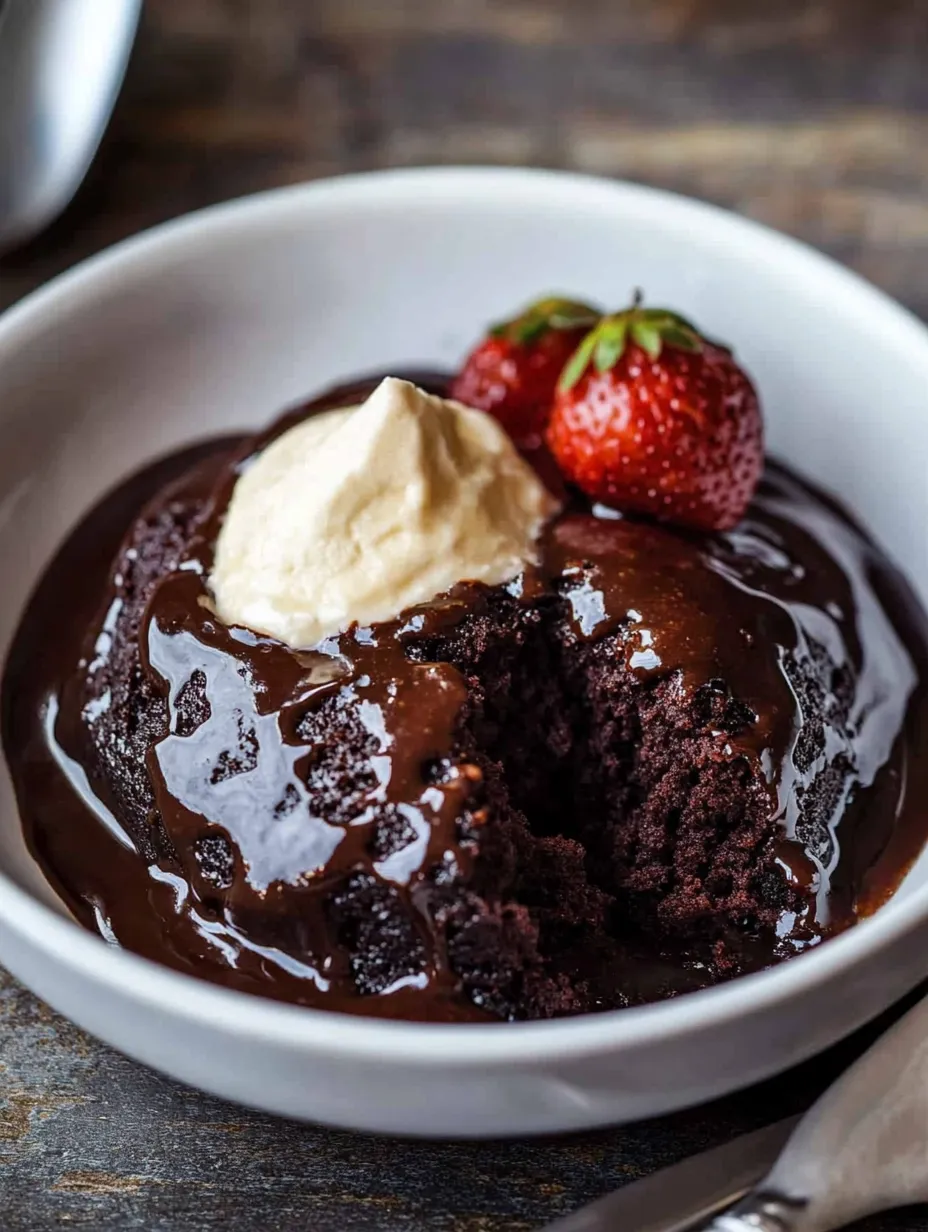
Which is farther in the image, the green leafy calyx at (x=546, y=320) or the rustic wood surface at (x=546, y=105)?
the rustic wood surface at (x=546, y=105)

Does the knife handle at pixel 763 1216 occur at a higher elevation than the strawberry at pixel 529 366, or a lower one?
lower

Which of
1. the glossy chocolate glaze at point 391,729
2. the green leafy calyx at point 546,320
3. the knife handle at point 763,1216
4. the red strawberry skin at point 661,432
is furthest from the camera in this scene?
the green leafy calyx at point 546,320

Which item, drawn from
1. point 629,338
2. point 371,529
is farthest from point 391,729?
point 629,338

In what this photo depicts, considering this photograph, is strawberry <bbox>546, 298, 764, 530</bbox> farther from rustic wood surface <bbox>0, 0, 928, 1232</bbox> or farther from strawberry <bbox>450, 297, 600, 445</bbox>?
rustic wood surface <bbox>0, 0, 928, 1232</bbox>

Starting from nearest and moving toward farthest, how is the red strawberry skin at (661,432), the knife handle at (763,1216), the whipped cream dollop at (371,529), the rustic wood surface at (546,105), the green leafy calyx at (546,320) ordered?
the knife handle at (763,1216) < the whipped cream dollop at (371,529) < the red strawberry skin at (661,432) < the green leafy calyx at (546,320) < the rustic wood surface at (546,105)

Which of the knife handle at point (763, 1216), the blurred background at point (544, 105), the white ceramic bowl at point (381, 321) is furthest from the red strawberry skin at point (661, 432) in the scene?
the blurred background at point (544, 105)

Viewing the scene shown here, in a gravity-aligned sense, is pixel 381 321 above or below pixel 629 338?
below

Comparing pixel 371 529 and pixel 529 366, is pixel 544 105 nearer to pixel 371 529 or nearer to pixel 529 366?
pixel 529 366

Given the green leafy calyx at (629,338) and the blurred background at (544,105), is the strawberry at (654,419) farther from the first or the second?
the blurred background at (544,105)
